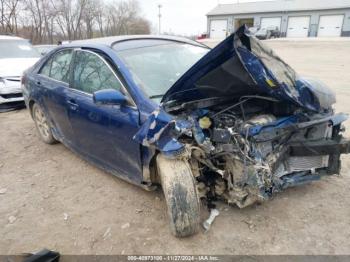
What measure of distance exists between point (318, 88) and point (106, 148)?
224 centimetres

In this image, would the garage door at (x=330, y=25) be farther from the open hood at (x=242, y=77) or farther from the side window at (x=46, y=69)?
the open hood at (x=242, y=77)

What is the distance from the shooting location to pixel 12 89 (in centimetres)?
710

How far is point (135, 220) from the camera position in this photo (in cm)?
291

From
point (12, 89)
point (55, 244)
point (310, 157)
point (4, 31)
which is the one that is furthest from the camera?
point (4, 31)

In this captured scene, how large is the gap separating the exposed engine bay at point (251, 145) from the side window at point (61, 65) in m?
1.93

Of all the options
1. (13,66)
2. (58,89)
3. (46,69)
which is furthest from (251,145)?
(13,66)

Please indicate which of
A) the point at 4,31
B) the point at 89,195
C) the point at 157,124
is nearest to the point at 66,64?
the point at 89,195

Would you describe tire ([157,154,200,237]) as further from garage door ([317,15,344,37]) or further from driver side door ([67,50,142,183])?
garage door ([317,15,344,37])

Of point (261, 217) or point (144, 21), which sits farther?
point (144, 21)

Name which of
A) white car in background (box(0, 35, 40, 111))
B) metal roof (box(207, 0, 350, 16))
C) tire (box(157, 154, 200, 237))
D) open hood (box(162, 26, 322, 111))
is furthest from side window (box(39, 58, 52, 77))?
metal roof (box(207, 0, 350, 16))

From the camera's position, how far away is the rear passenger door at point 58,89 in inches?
150

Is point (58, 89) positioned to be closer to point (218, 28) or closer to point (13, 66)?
point (13, 66)

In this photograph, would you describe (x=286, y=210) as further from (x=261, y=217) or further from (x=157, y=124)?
(x=157, y=124)

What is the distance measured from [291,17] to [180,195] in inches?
1732
